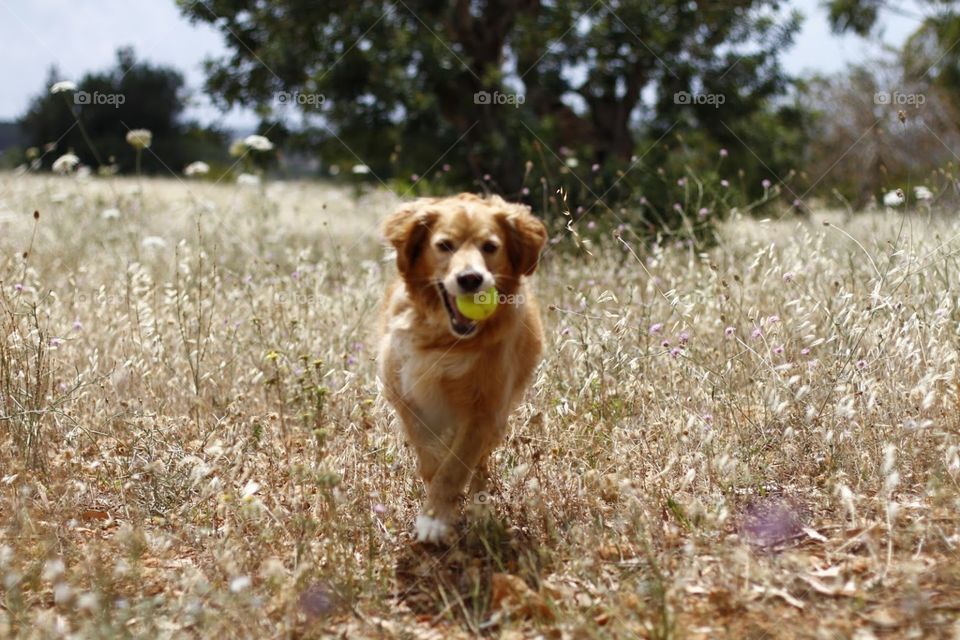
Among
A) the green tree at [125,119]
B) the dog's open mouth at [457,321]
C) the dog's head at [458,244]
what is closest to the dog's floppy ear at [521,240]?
the dog's head at [458,244]

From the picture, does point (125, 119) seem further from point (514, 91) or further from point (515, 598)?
point (515, 598)

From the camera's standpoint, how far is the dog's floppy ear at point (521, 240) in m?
3.51

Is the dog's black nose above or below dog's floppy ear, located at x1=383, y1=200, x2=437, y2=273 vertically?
below

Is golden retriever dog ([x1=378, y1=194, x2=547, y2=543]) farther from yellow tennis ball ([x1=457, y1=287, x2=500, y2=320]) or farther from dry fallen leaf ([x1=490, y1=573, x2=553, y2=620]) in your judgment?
dry fallen leaf ([x1=490, y1=573, x2=553, y2=620])

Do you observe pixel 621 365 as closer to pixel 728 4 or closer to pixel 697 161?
pixel 697 161

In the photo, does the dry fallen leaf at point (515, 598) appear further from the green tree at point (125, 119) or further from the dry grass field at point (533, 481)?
the green tree at point (125, 119)

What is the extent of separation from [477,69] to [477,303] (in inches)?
262

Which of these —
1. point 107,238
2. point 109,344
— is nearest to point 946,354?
point 109,344

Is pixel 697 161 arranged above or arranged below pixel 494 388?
above

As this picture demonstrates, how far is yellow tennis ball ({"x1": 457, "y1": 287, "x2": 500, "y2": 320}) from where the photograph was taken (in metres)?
3.04

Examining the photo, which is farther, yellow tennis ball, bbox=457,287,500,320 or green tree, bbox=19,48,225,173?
green tree, bbox=19,48,225,173

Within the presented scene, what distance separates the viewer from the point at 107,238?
7.16 metres

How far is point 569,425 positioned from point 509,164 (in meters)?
5.46

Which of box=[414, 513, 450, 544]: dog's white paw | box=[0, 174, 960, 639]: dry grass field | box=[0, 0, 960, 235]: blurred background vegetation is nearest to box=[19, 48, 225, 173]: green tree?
box=[0, 0, 960, 235]: blurred background vegetation
